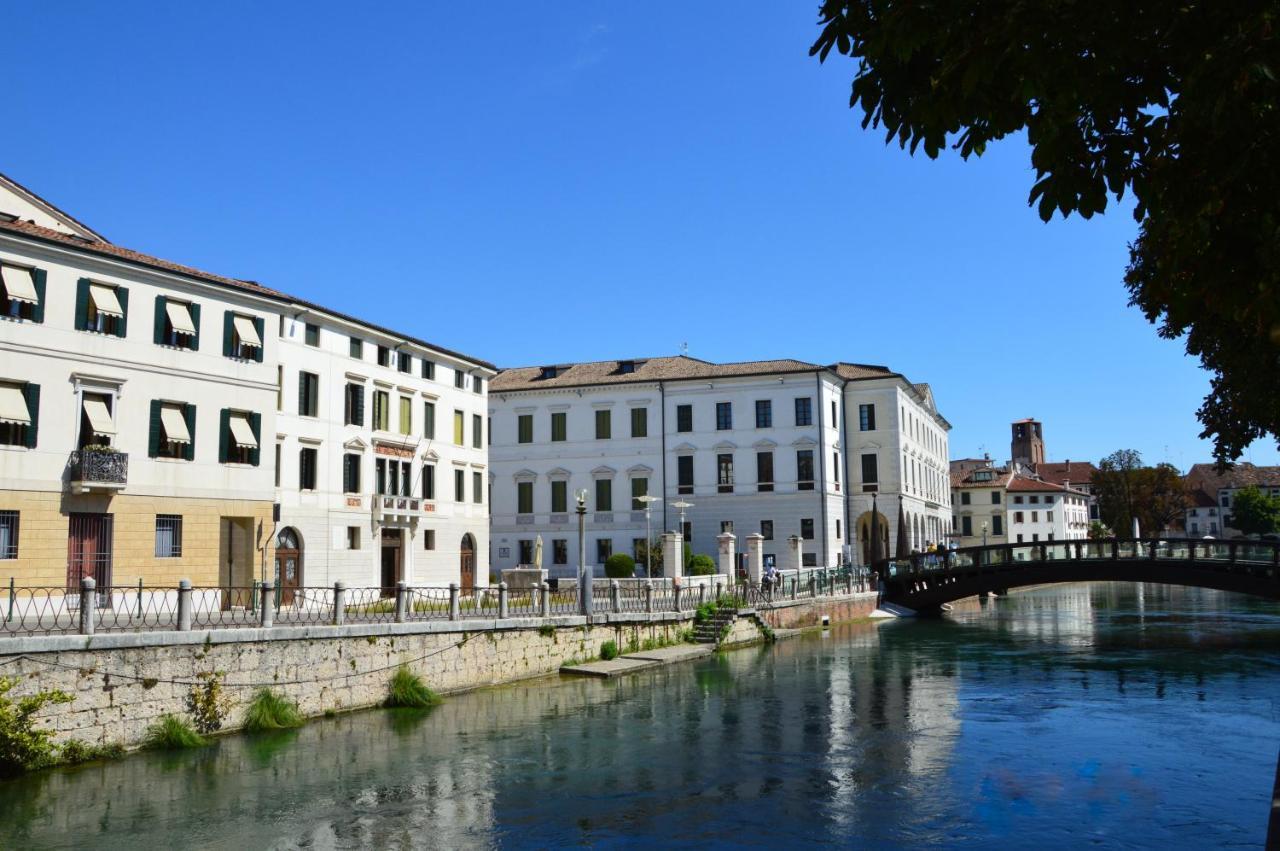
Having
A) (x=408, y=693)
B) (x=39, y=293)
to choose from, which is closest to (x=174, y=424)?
(x=39, y=293)

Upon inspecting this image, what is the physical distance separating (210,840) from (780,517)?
136 ft

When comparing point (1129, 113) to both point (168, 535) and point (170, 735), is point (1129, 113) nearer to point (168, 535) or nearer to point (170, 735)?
point (170, 735)

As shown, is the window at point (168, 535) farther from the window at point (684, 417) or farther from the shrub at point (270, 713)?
the window at point (684, 417)

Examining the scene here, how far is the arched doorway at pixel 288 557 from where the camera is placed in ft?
101

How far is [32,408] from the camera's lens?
21906 mm

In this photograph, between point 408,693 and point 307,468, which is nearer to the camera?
point 408,693

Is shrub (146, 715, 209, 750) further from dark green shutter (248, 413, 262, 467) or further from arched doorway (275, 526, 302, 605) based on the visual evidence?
arched doorway (275, 526, 302, 605)

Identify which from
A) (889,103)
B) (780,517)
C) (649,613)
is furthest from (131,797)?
(780,517)

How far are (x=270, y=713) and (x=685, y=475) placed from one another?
119 feet

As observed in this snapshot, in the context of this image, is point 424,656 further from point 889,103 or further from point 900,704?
point 889,103

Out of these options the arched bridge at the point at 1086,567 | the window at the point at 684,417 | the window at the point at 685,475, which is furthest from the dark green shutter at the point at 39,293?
the window at the point at 685,475

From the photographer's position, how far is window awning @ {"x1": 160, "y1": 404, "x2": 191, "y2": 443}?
80.1 ft

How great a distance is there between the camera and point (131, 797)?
1436 centimetres

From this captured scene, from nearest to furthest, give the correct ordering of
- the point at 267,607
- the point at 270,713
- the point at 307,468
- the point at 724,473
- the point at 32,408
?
the point at 270,713
the point at 267,607
the point at 32,408
the point at 307,468
the point at 724,473
